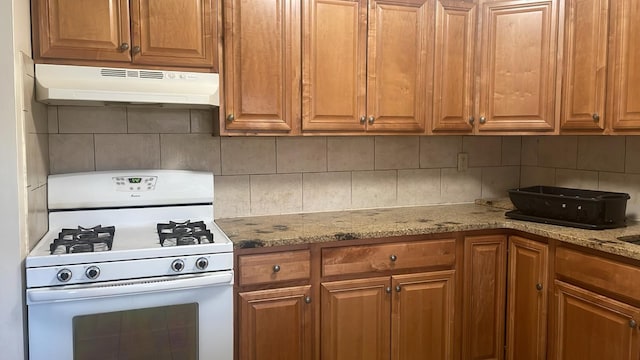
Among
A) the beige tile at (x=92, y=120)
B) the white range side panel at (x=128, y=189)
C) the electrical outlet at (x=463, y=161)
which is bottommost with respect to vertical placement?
the white range side panel at (x=128, y=189)

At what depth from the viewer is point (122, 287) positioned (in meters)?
1.79

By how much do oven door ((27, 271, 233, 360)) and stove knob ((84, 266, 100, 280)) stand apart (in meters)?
0.03

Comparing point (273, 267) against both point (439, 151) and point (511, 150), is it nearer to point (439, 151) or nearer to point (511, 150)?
point (439, 151)

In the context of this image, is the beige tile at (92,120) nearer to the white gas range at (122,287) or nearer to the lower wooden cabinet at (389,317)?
the white gas range at (122,287)

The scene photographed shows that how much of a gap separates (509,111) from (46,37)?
2074mm

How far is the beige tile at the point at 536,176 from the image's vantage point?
2957 mm

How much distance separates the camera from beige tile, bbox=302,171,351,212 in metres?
2.73

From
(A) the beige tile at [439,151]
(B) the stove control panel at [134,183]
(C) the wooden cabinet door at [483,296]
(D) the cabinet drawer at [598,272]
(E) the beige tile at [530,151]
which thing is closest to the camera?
(D) the cabinet drawer at [598,272]

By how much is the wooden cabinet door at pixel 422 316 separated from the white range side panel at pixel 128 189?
3.25 ft

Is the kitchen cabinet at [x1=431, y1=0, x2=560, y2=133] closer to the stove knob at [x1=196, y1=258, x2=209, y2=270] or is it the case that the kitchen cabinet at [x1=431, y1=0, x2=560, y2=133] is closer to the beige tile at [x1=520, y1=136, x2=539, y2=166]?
the beige tile at [x1=520, y1=136, x2=539, y2=166]

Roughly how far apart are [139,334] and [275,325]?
1.77 feet

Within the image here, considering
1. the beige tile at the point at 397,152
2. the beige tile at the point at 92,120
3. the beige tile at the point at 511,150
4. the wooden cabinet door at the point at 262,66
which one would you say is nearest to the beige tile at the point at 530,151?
the beige tile at the point at 511,150

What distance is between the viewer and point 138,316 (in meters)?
1.86

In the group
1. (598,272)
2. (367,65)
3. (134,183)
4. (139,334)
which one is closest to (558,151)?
(598,272)
